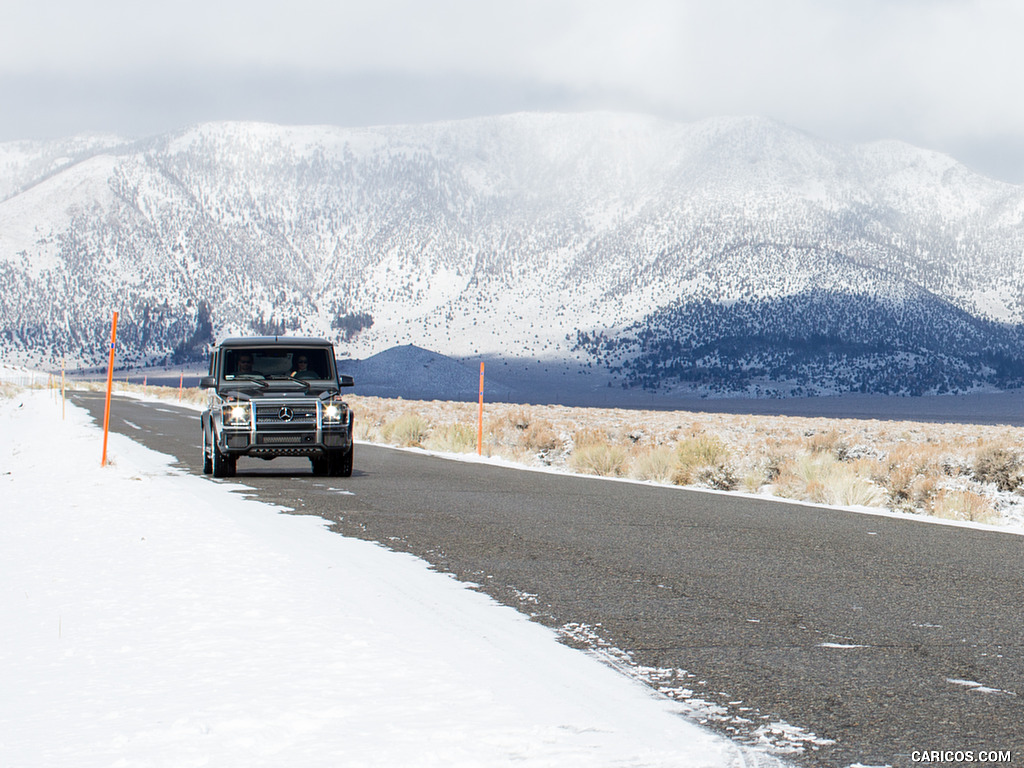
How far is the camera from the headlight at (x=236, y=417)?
680 inches

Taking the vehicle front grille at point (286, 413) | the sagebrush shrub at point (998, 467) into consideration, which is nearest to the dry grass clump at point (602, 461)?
the vehicle front grille at point (286, 413)

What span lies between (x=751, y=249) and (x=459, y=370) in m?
44.4

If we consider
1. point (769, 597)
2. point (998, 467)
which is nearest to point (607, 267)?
point (998, 467)

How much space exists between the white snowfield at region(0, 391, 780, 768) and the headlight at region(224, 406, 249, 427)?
279 inches

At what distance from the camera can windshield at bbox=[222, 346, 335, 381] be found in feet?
59.5

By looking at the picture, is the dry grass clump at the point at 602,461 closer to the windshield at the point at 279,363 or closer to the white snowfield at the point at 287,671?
the windshield at the point at 279,363

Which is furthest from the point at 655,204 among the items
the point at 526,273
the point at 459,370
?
the point at 459,370

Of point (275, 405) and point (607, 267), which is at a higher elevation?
point (607, 267)

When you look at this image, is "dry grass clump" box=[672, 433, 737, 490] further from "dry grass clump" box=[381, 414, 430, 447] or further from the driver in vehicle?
"dry grass clump" box=[381, 414, 430, 447]

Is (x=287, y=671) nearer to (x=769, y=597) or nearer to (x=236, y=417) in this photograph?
(x=769, y=597)

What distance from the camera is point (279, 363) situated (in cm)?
1839

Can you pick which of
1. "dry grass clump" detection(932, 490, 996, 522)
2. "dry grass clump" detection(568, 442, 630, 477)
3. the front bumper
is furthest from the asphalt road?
"dry grass clump" detection(568, 442, 630, 477)

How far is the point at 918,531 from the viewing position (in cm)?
1206

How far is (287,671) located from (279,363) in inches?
517
